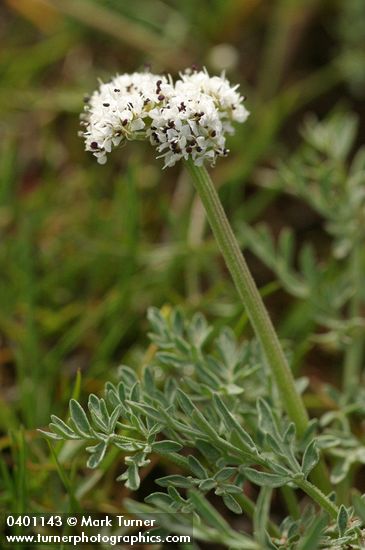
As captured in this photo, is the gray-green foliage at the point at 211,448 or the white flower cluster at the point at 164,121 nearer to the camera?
the gray-green foliage at the point at 211,448

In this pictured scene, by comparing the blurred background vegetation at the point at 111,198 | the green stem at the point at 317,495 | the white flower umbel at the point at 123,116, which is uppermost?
the blurred background vegetation at the point at 111,198

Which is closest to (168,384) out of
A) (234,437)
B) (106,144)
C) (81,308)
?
A: (234,437)

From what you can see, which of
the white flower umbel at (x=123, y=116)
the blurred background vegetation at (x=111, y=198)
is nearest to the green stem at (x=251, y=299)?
the white flower umbel at (x=123, y=116)

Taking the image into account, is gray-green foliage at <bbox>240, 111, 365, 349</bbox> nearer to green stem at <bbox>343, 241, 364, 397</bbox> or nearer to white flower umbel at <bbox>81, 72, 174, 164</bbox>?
green stem at <bbox>343, 241, 364, 397</bbox>

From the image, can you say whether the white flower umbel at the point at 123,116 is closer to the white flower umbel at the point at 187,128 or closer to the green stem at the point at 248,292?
the white flower umbel at the point at 187,128

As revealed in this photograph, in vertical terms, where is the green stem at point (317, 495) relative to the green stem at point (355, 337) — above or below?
below

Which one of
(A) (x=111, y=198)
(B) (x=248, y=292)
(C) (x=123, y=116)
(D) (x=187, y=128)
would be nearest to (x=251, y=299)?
(B) (x=248, y=292)

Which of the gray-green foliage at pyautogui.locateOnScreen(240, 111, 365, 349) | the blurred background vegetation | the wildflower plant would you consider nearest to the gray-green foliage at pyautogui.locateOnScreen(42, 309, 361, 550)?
the wildflower plant

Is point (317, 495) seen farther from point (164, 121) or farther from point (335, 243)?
point (335, 243)
